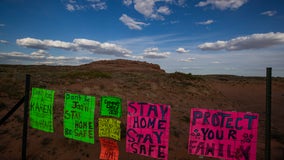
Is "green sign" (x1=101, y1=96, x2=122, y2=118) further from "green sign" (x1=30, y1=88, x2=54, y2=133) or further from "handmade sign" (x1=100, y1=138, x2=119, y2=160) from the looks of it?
"green sign" (x1=30, y1=88, x2=54, y2=133)

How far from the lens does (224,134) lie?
11.1 ft

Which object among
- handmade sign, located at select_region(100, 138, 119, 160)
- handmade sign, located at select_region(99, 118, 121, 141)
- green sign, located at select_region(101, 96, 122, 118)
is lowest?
handmade sign, located at select_region(100, 138, 119, 160)

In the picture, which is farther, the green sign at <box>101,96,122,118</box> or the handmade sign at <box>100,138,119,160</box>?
the handmade sign at <box>100,138,119,160</box>

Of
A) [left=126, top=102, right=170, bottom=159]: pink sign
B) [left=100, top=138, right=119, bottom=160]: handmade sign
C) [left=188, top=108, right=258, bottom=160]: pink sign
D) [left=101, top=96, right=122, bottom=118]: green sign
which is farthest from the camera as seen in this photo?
[left=100, top=138, right=119, bottom=160]: handmade sign

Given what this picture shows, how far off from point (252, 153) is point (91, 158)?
157 inches

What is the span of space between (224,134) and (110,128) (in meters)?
2.34

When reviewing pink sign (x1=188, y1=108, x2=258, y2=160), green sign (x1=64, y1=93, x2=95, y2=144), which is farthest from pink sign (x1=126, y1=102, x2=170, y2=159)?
green sign (x1=64, y1=93, x2=95, y2=144)

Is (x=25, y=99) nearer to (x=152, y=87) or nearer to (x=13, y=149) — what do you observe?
(x=13, y=149)

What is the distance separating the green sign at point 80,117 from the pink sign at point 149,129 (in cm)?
93

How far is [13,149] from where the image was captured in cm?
541

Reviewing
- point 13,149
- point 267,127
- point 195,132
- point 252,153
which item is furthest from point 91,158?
point 267,127

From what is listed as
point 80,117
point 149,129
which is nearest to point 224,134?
point 149,129

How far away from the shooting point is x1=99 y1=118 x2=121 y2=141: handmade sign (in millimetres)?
3833

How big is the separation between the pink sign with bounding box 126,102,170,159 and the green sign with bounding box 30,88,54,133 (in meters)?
2.08
